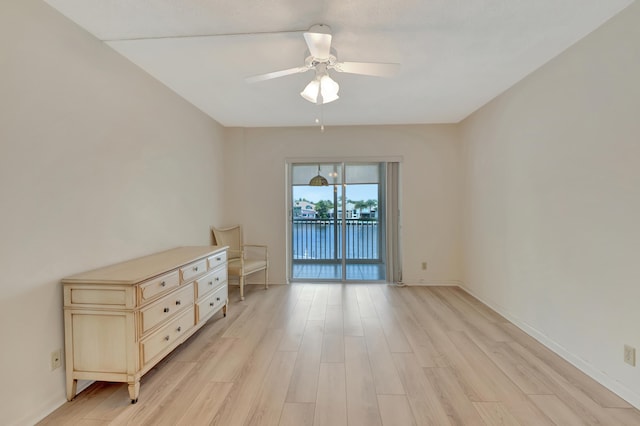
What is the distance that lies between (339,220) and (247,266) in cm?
176

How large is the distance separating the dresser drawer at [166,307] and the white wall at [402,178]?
2373 millimetres

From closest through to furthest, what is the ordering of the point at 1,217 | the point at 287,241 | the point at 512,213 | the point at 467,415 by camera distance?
the point at 1,217 < the point at 467,415 < the point at 512,213 < the point at 287,241

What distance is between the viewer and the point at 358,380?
2273 mm

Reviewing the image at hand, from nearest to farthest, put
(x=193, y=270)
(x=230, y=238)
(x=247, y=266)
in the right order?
(x=193, y=270), (x=247, y=266), (x=230, y=238)

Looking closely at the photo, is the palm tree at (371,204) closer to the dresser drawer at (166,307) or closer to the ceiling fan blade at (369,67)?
the ceiling fan blade at (369,67)

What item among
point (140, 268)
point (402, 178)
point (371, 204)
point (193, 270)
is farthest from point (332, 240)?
point (140, 268)

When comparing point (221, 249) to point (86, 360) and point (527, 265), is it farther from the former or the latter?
point (527, 265)

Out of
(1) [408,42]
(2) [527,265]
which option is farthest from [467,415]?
(1) [408,42]

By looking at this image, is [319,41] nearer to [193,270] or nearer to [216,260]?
[193,270]

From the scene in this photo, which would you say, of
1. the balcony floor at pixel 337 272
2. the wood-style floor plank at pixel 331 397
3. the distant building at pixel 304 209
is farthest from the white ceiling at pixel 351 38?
the balcony floor at pixel 337 272

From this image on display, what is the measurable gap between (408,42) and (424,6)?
1.39ft

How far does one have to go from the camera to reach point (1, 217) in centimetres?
165

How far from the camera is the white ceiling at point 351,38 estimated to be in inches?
76.2

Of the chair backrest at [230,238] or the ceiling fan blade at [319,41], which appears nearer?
the ceiling fan blade at [319,41]
